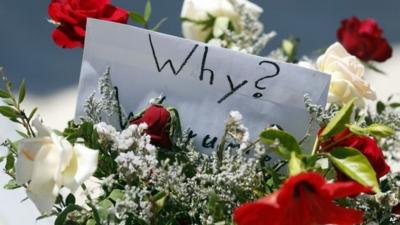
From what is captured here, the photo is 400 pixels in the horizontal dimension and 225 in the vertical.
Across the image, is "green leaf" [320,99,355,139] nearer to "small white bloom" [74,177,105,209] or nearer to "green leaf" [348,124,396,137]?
"green leaf" [348,124,396,137]

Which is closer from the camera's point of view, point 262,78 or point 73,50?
point 262,78

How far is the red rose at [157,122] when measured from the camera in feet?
2.10

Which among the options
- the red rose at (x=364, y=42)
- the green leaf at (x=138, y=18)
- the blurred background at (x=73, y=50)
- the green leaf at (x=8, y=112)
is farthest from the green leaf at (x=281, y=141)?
the blurred background at (x=73, y=50)

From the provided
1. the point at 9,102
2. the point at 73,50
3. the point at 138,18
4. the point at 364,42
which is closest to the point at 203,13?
the point at 138,18

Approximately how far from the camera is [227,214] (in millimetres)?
587

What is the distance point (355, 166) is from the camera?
54cm

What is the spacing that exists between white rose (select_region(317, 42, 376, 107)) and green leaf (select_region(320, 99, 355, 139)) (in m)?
0.20

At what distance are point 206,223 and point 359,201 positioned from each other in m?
0.14

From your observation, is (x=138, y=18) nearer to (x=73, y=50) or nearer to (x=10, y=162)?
(x=10, y=162)

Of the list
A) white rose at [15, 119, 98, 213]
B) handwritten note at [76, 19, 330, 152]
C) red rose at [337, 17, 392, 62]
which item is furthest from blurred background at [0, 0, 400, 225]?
white rose at [15, 119, 98, 213]

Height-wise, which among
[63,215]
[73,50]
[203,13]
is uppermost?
[203,13]

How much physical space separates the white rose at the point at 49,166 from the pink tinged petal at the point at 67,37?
0.24 m

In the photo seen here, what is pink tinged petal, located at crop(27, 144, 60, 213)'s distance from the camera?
21.5 inches

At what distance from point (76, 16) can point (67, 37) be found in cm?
3
